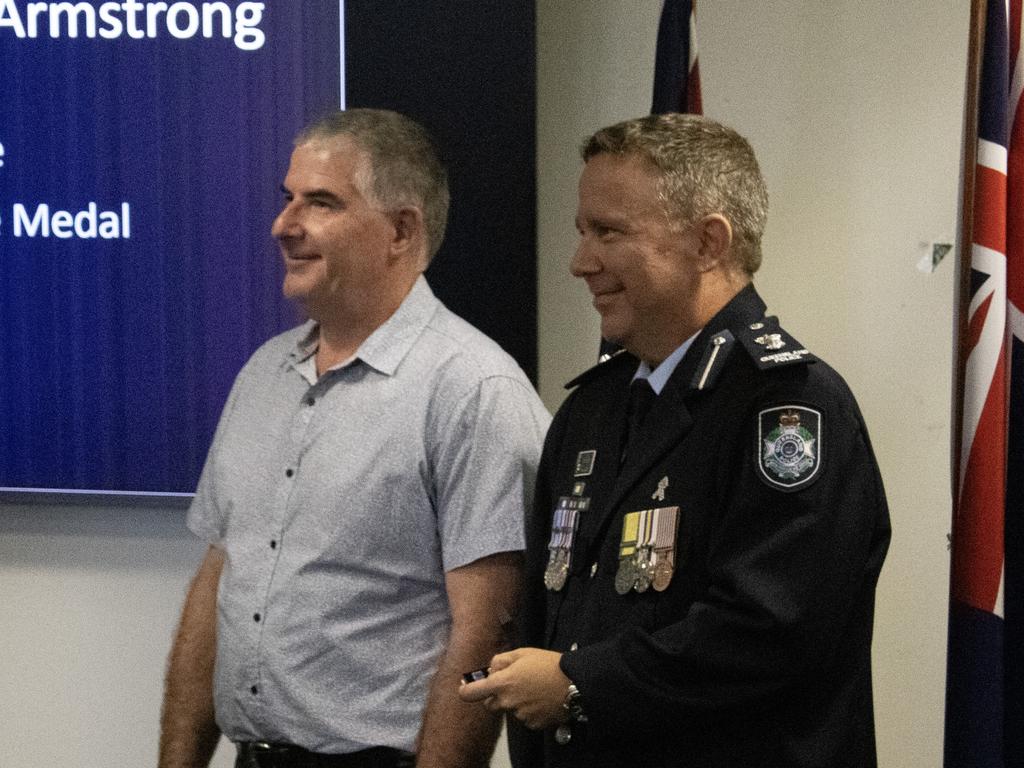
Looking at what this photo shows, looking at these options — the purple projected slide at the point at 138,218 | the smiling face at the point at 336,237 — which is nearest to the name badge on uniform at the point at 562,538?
the smiling face at the point at 336,237

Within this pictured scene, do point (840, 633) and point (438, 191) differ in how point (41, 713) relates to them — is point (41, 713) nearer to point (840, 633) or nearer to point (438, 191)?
point (438, 191)

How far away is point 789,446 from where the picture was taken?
59.2 inches

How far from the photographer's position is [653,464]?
63.9 inches

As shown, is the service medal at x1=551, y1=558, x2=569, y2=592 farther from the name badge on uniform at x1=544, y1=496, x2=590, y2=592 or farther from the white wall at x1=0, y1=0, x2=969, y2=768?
the white wall at x1=0, y1=0, x2=969, y2=768

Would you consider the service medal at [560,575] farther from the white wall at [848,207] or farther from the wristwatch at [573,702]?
the white wall at [848,207]

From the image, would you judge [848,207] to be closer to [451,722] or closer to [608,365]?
[608,365]

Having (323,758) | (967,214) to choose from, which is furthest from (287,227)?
(967,214)

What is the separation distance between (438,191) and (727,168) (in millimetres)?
679

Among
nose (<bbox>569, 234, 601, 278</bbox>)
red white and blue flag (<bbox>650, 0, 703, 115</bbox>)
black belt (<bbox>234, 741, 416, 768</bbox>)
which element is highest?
red white and blue flag (<bbox>650, 0, 703, 115</bbox>)

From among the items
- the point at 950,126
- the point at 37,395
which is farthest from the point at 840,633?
the point at 37,395

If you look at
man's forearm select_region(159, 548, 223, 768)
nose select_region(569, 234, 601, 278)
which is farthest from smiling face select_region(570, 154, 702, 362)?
man's forearm select_region(159, 548, 223, 768)

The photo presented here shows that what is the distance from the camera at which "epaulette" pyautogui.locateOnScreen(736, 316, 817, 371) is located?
155cm

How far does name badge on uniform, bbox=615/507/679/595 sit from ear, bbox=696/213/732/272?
306 millimetres

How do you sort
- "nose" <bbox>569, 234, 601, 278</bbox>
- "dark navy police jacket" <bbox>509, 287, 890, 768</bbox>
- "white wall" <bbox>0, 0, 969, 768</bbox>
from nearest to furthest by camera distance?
1. "dark navy police jacket" <bbox>509, 287, 890, 768</bbox>
2. "nose" <bbox>569, 234, 601, 278</bbox>
3. "white wall" <bbox>0, 0, 969, 768</bbox>
